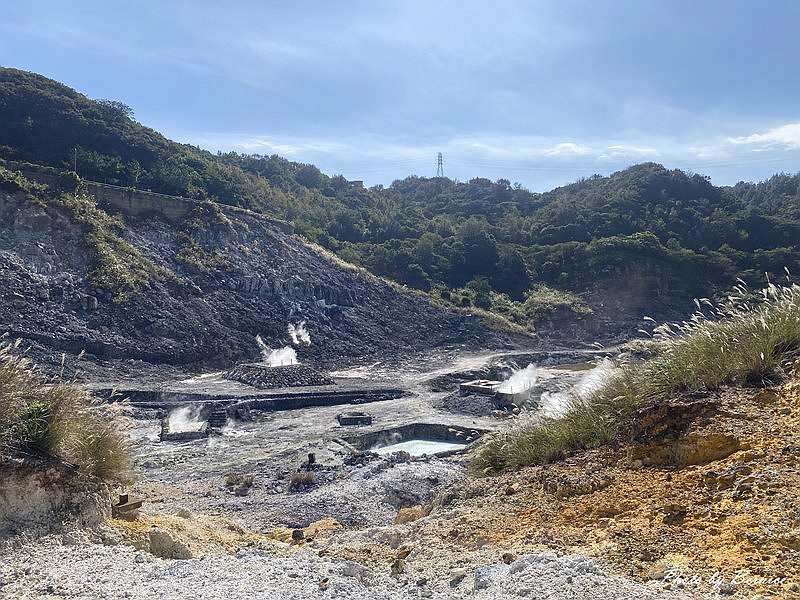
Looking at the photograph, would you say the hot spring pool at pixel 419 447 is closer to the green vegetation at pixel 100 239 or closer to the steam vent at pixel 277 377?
the steam vent at pixel 277 377

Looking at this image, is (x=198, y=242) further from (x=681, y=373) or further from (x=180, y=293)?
Result: (x=681, y=373)

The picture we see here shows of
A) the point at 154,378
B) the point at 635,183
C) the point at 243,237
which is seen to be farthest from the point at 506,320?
the point at 635,183

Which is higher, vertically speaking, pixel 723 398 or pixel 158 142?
pixel 158 142

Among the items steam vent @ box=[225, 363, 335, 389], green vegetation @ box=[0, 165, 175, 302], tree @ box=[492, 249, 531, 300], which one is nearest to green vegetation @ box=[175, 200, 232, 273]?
green vegetation @ box=[0, 165, 175, 302]

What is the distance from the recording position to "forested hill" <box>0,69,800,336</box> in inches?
1895

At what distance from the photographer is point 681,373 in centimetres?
544

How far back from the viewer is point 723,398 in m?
4.97

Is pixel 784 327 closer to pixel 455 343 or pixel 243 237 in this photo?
pixel 455 343

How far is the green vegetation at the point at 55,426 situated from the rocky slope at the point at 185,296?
911 inches

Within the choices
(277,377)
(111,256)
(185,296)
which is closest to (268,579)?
(277,377)

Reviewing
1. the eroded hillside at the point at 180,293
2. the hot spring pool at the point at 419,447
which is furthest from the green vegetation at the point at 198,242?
the hot spring pool at the point at 419,447

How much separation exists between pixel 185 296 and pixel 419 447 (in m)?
21.2

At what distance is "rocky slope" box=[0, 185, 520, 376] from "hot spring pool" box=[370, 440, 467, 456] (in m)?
14.7

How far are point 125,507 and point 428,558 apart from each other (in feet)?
9.52
